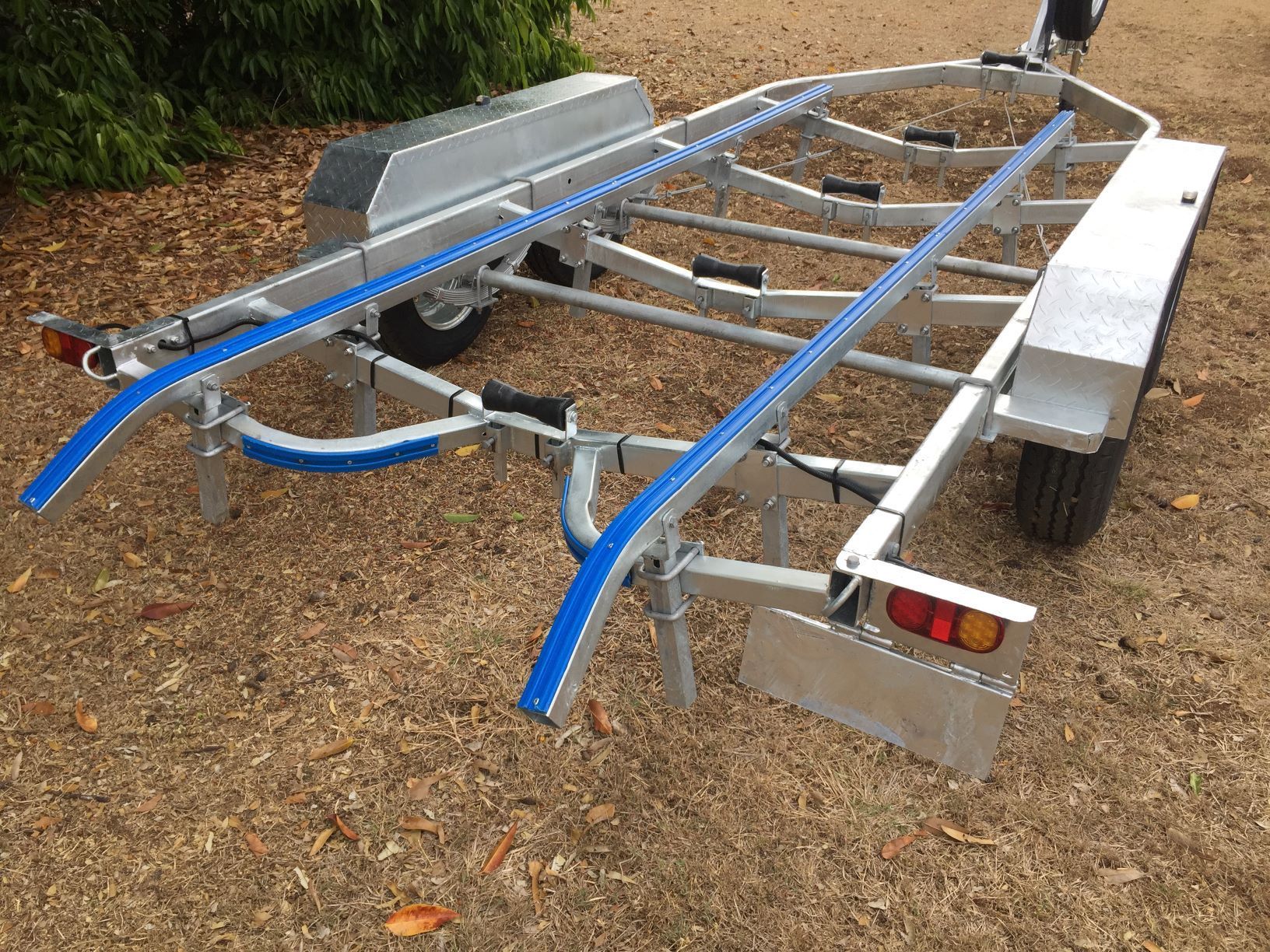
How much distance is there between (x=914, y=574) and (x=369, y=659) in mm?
1968

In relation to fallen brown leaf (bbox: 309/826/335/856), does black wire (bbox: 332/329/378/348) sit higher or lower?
higher

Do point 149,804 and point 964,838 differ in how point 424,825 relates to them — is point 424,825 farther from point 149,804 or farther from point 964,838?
point 964,838

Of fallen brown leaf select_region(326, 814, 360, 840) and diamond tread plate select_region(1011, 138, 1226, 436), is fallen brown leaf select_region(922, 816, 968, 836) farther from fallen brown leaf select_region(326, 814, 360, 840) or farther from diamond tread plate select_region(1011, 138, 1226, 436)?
fallen brown leaf select_region(326, 814, 360, 840)

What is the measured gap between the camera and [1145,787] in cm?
289

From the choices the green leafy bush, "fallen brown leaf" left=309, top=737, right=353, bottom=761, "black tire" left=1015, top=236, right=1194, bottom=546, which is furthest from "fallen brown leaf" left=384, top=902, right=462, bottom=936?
the green leafy bush

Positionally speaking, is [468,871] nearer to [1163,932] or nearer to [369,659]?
[369,659]

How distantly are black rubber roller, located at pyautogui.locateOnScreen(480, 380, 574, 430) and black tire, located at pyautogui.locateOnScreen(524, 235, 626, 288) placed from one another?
2.81 m

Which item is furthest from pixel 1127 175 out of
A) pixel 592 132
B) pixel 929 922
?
pixel 929 922

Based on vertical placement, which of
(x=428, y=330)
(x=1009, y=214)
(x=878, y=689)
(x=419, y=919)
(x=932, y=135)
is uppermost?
(x=932, y=135)

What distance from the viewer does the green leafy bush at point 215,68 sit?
6.11 m

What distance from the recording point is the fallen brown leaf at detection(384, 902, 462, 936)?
2533 mm

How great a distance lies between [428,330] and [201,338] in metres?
1.60

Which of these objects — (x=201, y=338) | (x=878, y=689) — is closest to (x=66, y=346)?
(x=201, y=338)

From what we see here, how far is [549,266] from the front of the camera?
5.51 meters
